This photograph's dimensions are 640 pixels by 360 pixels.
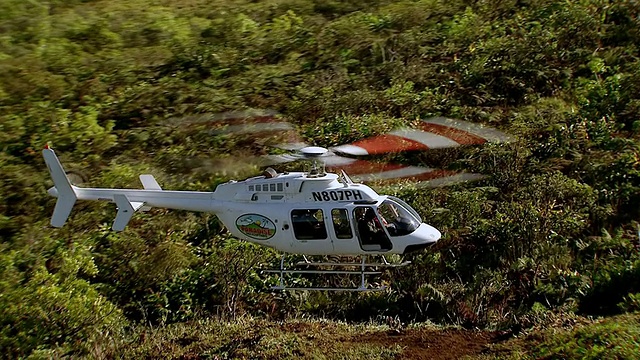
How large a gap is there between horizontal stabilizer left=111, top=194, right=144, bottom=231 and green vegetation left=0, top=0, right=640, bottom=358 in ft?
6.87

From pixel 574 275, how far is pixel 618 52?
7022 mm

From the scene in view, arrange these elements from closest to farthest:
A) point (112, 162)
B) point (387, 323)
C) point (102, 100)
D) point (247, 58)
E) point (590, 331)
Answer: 1. point (590, 331)
2. point (387, 323)
3. point (112, 162)
4. point (102, 100)
5. point (247, 58)

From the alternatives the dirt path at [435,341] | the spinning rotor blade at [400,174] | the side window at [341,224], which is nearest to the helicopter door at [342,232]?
the side window at [341,224]

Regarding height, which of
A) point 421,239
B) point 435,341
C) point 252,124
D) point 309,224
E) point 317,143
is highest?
point 309,224

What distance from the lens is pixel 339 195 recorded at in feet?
30.2

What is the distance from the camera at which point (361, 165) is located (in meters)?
13.2

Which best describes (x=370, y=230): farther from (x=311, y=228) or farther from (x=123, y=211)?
(x=123, y=211)

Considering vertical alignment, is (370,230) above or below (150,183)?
below

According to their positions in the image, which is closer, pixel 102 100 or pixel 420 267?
pixel 420 267

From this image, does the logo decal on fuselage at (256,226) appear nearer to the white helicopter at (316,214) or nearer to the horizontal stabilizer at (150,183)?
the white helicopter at (316,214)

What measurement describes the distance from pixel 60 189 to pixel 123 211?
54.6 inches

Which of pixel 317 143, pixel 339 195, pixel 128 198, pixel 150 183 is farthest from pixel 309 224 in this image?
pixel 317 143

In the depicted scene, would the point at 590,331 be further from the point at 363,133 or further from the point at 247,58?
the point at 247,58

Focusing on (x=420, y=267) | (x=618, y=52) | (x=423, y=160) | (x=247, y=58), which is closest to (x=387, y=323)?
(x=420, y=267)
